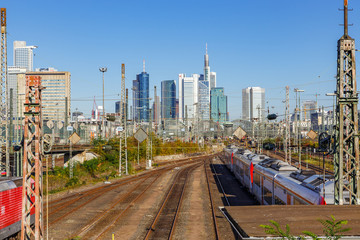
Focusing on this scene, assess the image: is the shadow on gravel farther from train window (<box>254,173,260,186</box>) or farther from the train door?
the train door

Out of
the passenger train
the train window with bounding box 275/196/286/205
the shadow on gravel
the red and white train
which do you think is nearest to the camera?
A: the passenger train

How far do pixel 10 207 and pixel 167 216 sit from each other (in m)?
8.68

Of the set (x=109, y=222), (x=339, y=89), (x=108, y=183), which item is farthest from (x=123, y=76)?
(x=339, y=89)

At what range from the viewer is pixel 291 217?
30.9 feet

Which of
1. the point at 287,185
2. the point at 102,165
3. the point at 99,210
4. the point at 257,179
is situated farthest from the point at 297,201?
the point at 102,165

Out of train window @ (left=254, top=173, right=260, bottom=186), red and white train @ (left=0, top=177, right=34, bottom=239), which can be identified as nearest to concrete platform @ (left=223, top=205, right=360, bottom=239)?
red and white train @ (left=0, top=177, right=34, bottom=239)

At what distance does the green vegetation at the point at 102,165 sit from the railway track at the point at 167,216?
380 inches

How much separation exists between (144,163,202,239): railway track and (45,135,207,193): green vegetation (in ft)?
31.7

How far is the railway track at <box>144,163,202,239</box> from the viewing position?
1572 centimetres

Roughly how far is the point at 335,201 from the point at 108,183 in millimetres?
25058

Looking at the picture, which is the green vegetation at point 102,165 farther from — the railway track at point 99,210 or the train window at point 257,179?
the train window at point 257,179

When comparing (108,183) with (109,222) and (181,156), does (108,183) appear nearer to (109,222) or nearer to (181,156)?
(109,222)

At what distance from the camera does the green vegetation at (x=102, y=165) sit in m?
30.9

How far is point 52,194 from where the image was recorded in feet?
87.6
